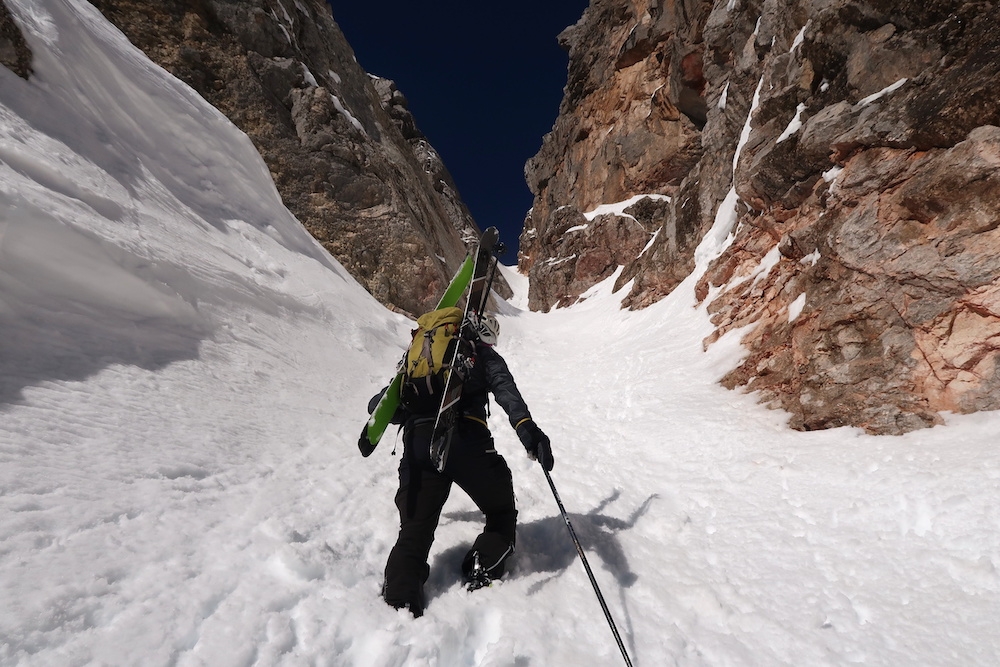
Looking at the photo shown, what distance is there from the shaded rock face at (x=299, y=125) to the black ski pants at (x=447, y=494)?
1278 cm

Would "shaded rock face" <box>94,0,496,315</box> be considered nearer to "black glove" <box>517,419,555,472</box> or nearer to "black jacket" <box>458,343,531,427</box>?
"black jacket" <box>458,343,531,427</box>

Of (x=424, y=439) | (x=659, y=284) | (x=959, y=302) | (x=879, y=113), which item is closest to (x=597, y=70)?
(x=659, y=284)

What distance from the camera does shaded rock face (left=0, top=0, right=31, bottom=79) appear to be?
6121mm

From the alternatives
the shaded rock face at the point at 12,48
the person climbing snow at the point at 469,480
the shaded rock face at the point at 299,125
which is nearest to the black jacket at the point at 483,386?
the person climbing snow at the point at 469,480

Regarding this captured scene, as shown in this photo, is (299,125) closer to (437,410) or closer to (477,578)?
(437,410)

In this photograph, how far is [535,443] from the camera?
9.99 ft

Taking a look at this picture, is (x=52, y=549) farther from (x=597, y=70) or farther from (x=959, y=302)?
(x=597, y=70)

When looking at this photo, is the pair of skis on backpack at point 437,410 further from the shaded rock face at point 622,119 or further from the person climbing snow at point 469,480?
the shaded rock face at point 622,119

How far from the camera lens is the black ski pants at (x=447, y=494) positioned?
9.04 feet

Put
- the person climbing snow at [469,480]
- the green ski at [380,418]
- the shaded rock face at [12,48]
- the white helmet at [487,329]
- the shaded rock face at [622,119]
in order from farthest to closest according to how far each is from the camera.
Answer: the shaded rock face at [622,119] → the shaded rock face at [12,48] → the white helmet at [487,329] → the green ski at [380,418] → the person climbing snow at [469,480]

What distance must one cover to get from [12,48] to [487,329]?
856 cm

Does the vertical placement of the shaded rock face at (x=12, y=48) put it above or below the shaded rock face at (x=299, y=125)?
below

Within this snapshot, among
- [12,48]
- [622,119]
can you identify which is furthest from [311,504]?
[622,119]

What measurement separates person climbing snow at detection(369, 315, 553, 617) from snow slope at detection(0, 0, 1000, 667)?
21 cm
